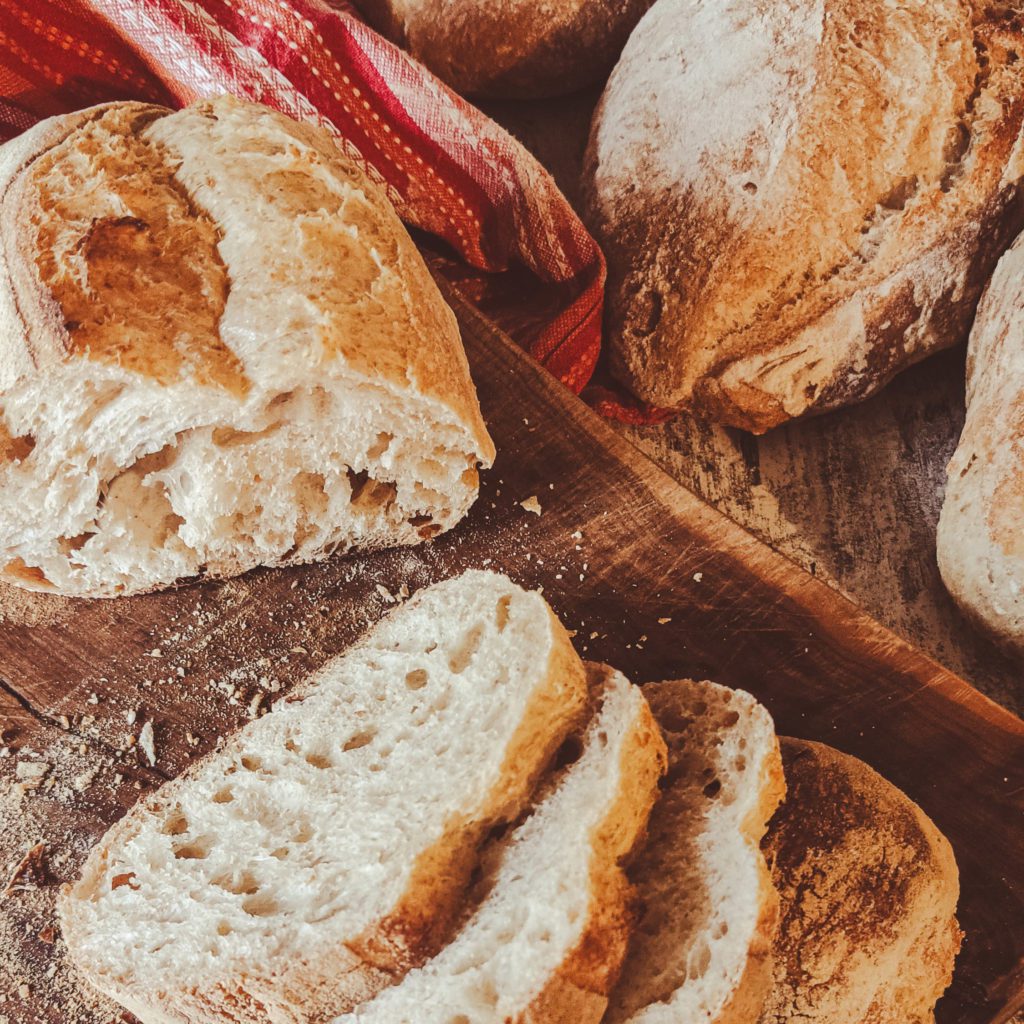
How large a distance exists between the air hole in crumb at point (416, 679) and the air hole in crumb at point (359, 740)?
0.44 ft

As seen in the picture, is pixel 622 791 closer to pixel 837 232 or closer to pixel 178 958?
pixel 178 958

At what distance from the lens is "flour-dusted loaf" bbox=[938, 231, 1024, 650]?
217cm

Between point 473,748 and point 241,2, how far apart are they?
74.1 inches

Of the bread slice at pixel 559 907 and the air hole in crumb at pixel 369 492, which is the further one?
the air hole in crumb at pixel 369 492

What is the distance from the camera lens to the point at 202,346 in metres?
1.81

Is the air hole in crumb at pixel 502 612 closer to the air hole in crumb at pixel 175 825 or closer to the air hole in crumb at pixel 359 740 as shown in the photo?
the air hole in crumb at pixel 359 740

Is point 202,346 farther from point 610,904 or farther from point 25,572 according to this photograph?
point 610,904

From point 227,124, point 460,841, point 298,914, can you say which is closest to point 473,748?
point 460,841

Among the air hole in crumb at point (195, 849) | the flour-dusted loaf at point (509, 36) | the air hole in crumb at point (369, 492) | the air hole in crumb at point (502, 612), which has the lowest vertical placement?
the air hole in crumb at point (195, 849)

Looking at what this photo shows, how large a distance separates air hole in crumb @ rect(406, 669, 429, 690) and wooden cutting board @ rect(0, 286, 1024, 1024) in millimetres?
297

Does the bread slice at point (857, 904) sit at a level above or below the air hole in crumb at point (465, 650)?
below

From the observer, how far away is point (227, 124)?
2008mm

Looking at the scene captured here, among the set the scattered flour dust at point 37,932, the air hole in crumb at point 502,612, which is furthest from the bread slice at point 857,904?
the scattered flour dust at point 37,932

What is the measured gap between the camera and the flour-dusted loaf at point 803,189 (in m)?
2.24
